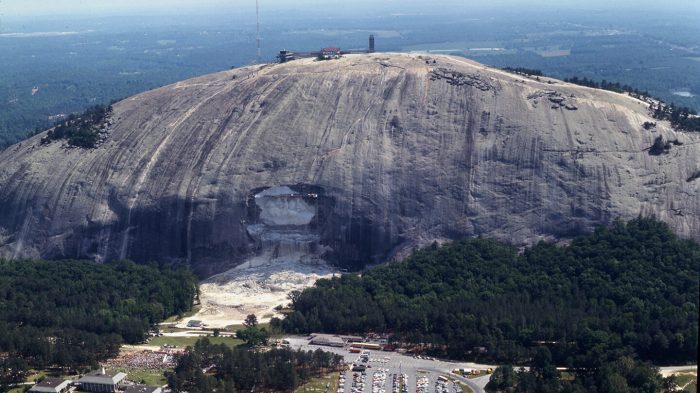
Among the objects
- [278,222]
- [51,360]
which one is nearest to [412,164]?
[278,222]

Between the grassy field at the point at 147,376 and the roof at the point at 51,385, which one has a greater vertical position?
the roof at the point at 51,385

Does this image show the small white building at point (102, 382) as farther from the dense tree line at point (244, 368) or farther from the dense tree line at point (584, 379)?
the dense tree line at point (584, 379)

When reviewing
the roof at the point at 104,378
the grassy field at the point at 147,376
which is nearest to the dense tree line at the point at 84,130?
the grassy field at the point at 147,376

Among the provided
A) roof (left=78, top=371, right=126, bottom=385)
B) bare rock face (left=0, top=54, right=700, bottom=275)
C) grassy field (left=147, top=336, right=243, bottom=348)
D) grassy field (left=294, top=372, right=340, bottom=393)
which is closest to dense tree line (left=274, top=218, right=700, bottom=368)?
grassy field (left=147, top=336, right=243, bottom=348)

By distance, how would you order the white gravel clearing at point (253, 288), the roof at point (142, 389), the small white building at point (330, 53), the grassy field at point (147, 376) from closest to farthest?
the roof at point (142, 389), the grassy field at point (147, 376), the white gravel clearing at point (253, 288), the small white building at point (330, 53)

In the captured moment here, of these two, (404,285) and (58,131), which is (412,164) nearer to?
(404,285)

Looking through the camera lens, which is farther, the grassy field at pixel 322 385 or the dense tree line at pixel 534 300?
the dense tree line at pixel 534 300
